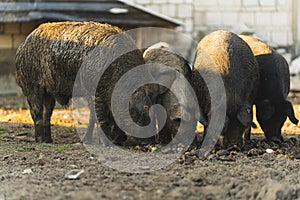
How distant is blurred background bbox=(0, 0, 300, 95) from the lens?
1490 cm

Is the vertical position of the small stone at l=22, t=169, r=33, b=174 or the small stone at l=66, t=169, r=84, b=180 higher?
the small stone at l=66, t=169, r=84, b=180

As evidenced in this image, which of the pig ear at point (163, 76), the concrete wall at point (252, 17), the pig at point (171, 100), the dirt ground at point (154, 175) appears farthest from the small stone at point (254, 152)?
the concrete wall at point (252, 17)

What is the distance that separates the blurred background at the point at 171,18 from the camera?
587 inches

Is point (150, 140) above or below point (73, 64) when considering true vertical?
below

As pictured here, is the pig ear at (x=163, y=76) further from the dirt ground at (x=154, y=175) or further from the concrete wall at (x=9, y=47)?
the concrete wall at (x=9, y=47)

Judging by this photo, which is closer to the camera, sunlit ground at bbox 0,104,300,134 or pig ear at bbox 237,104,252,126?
pig ear at bbox 237,104,252,126

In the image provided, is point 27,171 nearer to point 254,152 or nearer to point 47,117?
point 47,117

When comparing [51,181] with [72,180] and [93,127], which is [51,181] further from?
[93,127]

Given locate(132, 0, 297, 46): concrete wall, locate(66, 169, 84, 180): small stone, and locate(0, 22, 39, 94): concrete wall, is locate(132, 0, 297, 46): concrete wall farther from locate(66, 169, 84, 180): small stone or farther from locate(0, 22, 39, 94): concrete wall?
locate(66, 169, 84, 180): small stone

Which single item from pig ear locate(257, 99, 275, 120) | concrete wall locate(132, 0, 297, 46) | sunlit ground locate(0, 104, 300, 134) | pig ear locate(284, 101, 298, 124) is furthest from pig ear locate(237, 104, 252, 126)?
concrete wall locate(132, 0, 297, 46)

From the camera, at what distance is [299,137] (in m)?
10.0

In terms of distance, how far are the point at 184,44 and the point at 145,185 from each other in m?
10.5

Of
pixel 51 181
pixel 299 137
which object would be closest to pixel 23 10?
pixel 299 137

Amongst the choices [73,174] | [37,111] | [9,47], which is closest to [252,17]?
[9,47]
